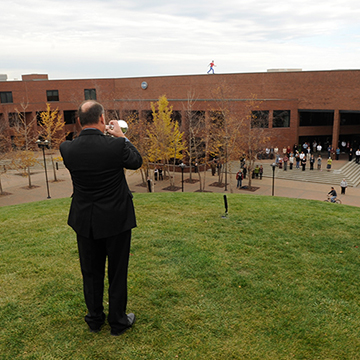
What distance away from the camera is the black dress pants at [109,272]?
3797mm

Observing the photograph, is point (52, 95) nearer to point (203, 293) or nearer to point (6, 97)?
point (6, 97)

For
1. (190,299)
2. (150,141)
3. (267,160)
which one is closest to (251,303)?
(190,299)

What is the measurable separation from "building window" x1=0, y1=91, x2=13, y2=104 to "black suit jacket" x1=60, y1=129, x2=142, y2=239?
189 feet

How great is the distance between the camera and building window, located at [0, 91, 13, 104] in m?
53.7

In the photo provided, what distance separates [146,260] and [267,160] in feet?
127

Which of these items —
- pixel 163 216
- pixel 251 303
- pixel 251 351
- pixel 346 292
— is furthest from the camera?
pixel 163 216

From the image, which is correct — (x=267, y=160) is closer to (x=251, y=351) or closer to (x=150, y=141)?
(x=150, y=141)

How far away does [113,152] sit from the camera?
3590mm

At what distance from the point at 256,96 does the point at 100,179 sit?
43137 mm

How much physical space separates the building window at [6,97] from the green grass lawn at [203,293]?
53.0m

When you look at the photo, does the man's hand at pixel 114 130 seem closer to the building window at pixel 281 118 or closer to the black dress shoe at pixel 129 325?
the black dress shoe at pixel 129 325

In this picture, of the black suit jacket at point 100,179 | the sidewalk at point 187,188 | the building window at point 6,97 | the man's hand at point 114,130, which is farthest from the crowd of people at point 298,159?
the building window at point 6,97

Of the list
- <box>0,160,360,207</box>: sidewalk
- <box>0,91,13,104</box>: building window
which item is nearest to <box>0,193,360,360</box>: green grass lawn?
<box>0,160,360,207</box>: sidewalk

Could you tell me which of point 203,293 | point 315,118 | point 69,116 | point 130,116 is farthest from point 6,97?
point 203,293
